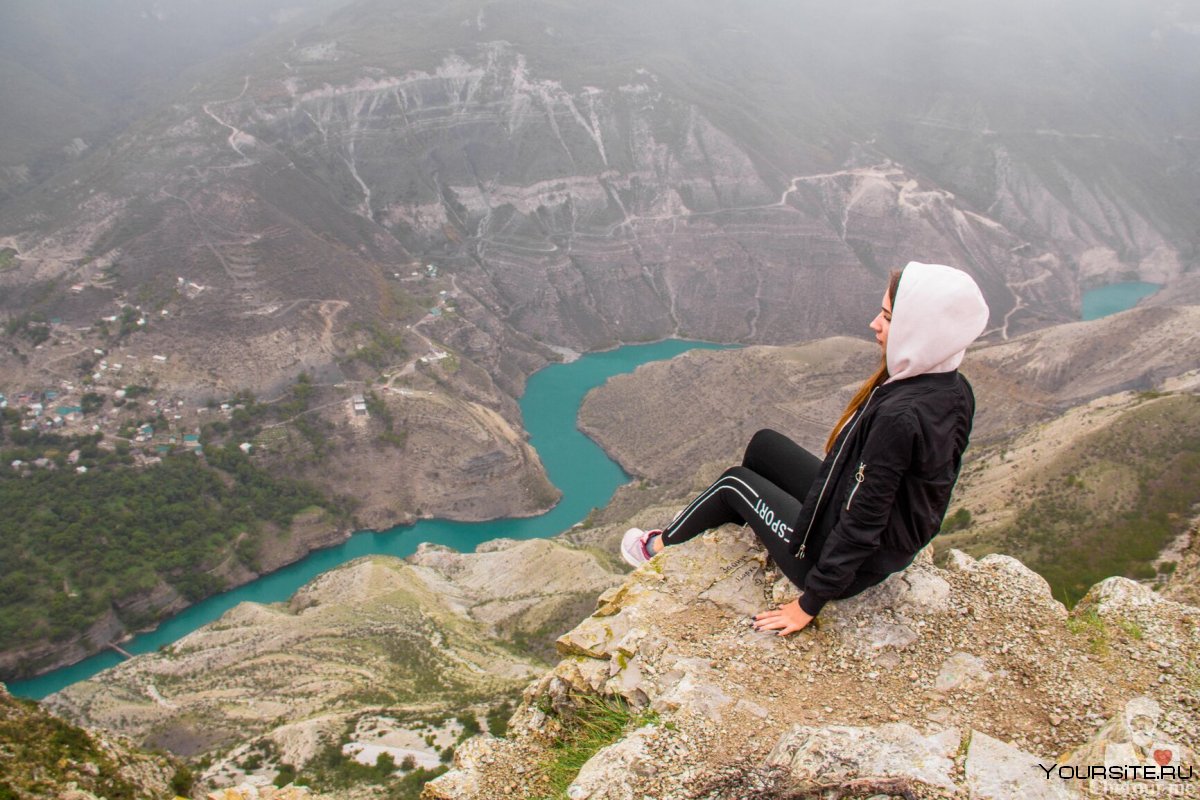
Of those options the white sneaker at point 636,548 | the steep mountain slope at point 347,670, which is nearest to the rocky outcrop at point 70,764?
the white sneaker at point 636,548

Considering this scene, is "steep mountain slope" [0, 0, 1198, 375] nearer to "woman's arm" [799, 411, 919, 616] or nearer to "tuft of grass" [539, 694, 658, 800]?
"tuft of grass" [539, 694, 658, 800]

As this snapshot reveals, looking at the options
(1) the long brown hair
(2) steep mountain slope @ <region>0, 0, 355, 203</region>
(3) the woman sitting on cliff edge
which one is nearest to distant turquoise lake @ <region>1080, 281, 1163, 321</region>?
(1) the long brown hair

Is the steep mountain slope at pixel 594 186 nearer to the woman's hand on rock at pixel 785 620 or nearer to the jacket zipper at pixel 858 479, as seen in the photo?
the woman's hand on rock at pixel 785 620

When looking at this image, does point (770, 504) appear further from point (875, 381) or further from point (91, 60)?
point (91, 60)

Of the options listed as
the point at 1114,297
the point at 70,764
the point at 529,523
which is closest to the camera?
the point at 70,764

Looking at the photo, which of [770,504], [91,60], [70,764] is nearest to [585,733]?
[770,504]
